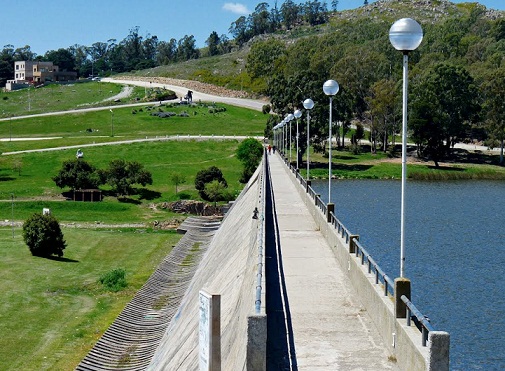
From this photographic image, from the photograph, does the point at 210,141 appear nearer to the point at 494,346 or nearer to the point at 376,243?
the point at 376,243

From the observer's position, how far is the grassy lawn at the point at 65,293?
3331 cm

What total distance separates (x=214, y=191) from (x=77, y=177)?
13.8 metres

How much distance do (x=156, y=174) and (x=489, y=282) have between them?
195ft

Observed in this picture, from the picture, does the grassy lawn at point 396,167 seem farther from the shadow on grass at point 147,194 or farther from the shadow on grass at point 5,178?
the shadow on grass at point 5,178

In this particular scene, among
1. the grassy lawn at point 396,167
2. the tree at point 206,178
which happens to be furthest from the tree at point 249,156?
the grassy lawn at point 396,167

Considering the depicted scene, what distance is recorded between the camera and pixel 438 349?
13.4 m

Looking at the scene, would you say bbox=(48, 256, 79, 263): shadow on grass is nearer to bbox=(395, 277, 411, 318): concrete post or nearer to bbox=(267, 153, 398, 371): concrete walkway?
bbox=(267, 153, 398, 371): concrete walkway

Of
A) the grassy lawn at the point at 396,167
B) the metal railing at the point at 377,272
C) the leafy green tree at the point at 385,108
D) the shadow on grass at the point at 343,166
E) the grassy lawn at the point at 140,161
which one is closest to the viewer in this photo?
the metal railing at the point at 377,272

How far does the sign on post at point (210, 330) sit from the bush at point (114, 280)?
33.3 metres


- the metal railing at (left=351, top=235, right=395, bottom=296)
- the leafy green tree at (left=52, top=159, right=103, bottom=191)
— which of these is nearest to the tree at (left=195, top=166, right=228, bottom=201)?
the leafy green tree at (left=52, top=159, right=103, bottom=191)

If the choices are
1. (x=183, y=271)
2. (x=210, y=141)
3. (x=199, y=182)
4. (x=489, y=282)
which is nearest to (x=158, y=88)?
(x=210, y=141)

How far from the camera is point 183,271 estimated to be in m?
49.3

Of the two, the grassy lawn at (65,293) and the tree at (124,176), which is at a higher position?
the tree at (124,176)

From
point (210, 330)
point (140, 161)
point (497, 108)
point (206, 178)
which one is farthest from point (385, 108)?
point (210, 330)
